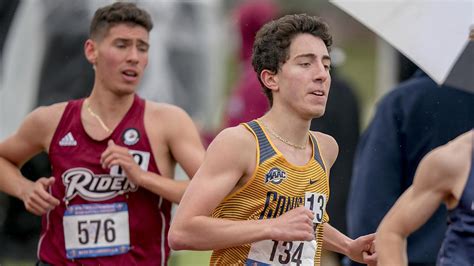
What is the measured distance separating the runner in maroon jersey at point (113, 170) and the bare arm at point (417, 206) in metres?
1.88

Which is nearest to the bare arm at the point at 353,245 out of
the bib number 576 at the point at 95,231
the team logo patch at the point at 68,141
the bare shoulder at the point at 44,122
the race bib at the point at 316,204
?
the race bib at the point at 316,204

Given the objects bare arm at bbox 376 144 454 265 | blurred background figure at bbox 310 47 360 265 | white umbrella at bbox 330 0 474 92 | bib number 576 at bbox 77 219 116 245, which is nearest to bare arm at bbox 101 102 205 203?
bib number 576 at bbox 77 219 116 245

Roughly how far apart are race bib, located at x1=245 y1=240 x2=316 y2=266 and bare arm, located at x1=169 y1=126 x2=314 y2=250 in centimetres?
25

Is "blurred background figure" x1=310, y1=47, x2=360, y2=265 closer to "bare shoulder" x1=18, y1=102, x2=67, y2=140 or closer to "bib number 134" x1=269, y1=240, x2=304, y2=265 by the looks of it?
"bare shoulder" x1=18, y1=102, x2=67, y2=140

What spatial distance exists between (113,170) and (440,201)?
7.71 feet

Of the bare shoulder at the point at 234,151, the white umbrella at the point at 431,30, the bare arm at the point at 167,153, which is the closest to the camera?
the bare shoulder at the point at 234,151

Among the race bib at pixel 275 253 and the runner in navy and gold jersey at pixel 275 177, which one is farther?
the race bib at pixel 275 253

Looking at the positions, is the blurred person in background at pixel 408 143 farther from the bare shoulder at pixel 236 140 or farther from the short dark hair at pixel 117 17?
the bare shoulder at pixel 236 140

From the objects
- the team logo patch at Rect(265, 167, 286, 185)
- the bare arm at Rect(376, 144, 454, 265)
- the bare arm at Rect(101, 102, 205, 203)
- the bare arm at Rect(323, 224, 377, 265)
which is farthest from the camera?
the bare arm at Rect(101, 102, 205, 203)

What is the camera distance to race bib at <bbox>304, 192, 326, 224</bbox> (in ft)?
20.3

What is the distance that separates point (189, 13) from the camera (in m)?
12.4

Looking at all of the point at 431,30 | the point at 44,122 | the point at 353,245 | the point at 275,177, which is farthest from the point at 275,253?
the point at 44,122

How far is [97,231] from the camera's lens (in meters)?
7.45

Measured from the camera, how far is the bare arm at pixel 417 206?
5492 mm
